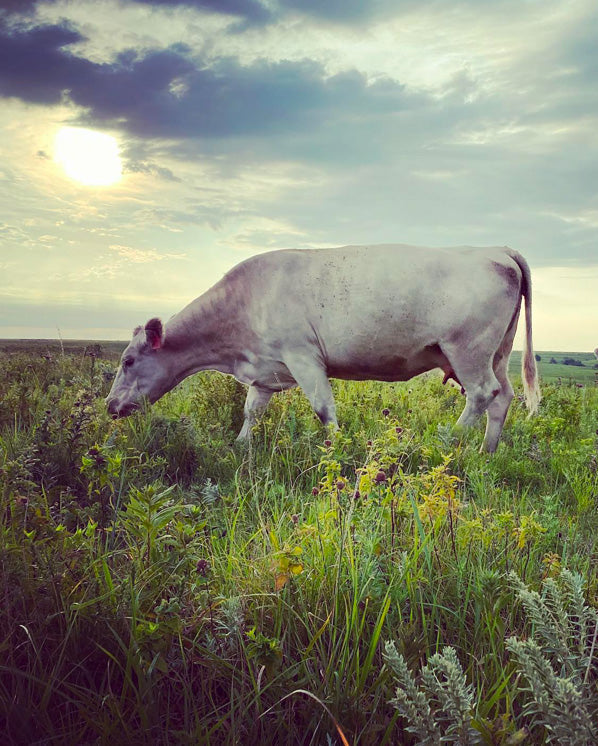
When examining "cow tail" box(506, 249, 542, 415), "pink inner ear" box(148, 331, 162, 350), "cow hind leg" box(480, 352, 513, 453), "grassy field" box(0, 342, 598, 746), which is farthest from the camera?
"pink inner ear" box(148, 331, 162, 350)

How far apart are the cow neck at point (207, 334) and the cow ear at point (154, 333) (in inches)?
8.9

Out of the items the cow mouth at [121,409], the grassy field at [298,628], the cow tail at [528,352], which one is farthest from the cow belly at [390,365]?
the grassy field at [298,628]

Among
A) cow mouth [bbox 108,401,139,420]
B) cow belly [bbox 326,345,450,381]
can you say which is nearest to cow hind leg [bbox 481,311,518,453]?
cow belly [bbox 326,345,450,381]

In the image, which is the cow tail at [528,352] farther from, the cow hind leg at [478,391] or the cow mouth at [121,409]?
the cow mouth at [121,409]

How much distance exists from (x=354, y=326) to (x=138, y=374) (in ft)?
8.38

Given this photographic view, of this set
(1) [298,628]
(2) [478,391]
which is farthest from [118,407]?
(1) [298,628]

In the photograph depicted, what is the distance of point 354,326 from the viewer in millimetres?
6723

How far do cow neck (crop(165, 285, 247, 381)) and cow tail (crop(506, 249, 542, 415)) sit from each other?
3044 millimetres

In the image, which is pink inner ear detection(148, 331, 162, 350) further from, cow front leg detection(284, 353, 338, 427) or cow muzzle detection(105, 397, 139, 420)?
cow front leg detection(284, 353, 338, 427)

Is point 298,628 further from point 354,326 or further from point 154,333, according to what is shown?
point 154,333

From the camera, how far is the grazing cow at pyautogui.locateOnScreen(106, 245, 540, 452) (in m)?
6.66

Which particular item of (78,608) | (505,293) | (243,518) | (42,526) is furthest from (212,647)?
(505,293)

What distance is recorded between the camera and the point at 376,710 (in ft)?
6.90

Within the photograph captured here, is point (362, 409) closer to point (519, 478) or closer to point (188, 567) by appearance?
point (519, 478)
